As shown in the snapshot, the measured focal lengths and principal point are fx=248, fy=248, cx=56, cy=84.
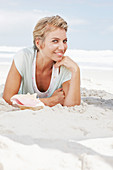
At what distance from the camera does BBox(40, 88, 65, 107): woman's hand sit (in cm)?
260

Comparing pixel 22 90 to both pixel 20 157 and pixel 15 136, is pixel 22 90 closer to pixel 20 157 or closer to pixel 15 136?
pixel 15 136

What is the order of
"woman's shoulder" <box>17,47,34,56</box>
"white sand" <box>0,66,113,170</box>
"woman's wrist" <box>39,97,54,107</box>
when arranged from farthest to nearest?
"woman's shoulder" <box>17,47,34,56</box>
"woman's wrist" <box>39,97,54,107</box>
"white sand" <box>0,66,113,170</box>

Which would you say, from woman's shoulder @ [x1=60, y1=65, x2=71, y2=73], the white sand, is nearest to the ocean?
woman's shoulder @ [x1=60, y1=65, x2=71, y2=73]

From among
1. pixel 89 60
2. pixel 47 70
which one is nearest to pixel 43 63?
pixel 47 70

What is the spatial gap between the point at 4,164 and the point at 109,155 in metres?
0.63

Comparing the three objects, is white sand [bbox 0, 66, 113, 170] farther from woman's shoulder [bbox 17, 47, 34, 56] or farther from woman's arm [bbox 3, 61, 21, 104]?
woman's shoulder [bbox 17, 47, 34, 56]

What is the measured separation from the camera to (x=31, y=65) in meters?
2.72

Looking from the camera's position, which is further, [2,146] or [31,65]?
[31,65]

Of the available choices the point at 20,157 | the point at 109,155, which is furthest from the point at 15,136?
the point at 109,155

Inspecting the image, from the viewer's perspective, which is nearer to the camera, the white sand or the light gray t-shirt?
the white sand

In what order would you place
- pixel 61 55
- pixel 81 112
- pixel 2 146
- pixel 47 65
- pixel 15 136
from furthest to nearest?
pixel 47 65, pixel 61 55, pixel 81 112, pixel 15 136, pixel 2 146

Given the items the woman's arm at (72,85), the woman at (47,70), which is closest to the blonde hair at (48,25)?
the woman at (47,70)

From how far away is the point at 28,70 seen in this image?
106 inches

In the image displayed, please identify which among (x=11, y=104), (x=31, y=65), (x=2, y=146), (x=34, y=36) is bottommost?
(x=11, y=104)
